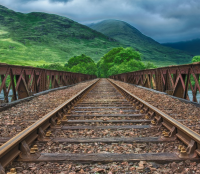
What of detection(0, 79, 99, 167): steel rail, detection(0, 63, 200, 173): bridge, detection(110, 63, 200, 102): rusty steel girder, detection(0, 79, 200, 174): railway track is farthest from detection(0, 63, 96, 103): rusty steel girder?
detection(110, 63, 200, 102): rusty steel girder

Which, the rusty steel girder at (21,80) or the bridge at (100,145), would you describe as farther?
the rusty steel girder at (21,80)

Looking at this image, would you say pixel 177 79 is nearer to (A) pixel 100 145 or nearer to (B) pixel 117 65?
(A) pixel 100 145

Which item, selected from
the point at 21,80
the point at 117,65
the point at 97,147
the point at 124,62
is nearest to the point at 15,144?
the point at 97,147

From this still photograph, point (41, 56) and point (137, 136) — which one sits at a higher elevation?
point (41, 56)

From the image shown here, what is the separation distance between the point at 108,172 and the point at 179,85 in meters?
8.08

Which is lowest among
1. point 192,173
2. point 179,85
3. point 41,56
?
point 192,173

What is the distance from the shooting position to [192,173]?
97.7 inches

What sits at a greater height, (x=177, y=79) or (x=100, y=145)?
(x=177, y=79)

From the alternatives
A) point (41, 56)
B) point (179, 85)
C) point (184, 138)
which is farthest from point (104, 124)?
point (41, 56)

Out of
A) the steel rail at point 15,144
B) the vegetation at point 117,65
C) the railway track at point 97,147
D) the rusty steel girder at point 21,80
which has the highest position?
the vegetation at point 117,65

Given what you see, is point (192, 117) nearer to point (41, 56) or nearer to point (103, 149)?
point (103, 149)

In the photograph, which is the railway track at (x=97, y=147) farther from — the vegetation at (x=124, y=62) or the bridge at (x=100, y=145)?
the vegetation at (x=124, y=62)

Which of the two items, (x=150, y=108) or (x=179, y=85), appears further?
(x=179, y=85)

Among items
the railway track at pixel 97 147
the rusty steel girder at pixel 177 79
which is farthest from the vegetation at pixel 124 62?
the railway track at pixel 97 147
